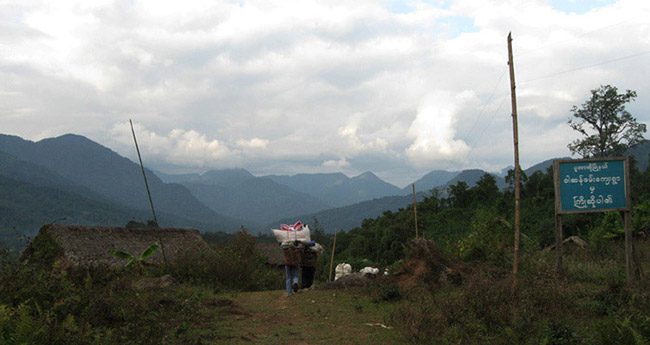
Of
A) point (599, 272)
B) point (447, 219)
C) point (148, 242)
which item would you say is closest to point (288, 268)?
point (599, 272)

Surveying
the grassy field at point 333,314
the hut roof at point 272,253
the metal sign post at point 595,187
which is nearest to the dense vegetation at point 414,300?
the grassy field at point 333,314

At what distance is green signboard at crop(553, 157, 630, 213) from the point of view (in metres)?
8.83

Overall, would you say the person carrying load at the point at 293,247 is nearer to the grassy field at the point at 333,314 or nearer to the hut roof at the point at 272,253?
the grassy field at the point at 333,314

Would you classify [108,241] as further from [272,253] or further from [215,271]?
[272,253]

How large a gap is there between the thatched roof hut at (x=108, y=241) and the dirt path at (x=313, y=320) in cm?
592

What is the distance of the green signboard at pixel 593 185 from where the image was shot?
348 inches

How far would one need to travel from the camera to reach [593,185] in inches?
349

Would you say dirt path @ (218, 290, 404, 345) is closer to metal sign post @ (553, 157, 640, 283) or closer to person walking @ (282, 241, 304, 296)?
person walking @ (282, 241, 304, 296)

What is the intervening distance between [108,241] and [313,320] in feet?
49.5

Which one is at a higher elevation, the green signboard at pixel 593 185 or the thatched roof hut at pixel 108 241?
the green signboard at pixel 593 185

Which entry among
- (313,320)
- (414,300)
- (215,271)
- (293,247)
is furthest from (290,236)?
(414,300)

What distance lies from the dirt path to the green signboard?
4.12 metres

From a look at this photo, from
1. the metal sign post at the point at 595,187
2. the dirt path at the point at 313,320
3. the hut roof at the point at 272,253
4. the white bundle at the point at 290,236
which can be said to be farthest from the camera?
the hut roof at the point at 272,253

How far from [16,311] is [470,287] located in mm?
5932
